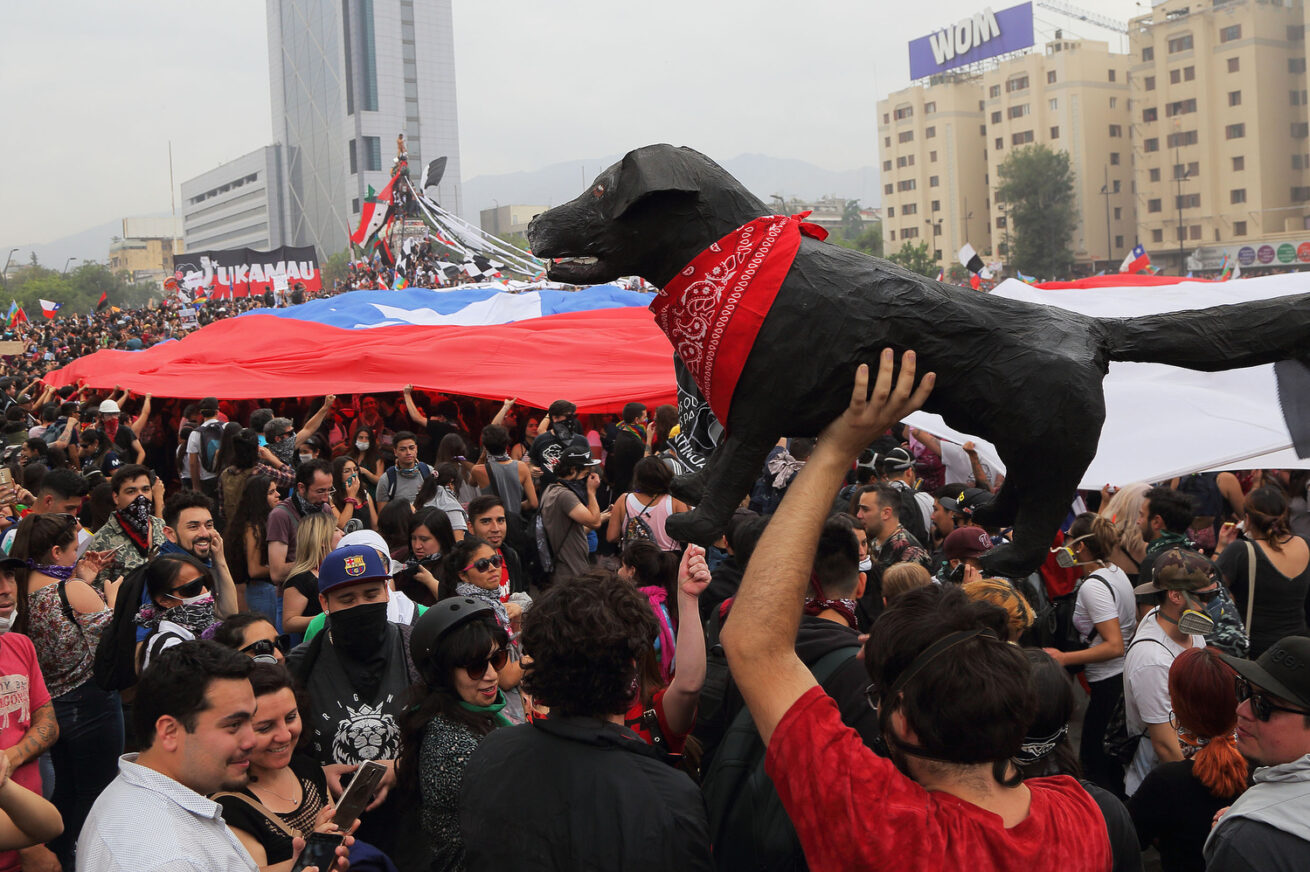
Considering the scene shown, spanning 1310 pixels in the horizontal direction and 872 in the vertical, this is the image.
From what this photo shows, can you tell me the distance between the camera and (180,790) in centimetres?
222

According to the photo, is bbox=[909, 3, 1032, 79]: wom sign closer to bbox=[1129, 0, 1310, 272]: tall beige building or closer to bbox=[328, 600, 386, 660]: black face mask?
bbox=[1129, 0, 1310, 272]: tall beige building

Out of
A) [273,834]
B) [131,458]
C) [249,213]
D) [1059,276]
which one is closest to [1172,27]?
[1059,276]

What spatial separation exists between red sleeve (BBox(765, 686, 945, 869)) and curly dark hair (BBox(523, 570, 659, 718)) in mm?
754

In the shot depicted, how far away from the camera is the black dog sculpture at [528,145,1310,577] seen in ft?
5.99

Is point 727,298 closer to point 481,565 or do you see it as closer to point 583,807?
point 583,807

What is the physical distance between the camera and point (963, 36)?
72.2 metres

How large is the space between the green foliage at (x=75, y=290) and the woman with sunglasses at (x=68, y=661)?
74975 mm

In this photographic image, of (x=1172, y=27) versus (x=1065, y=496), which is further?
(x=1172, y=27)

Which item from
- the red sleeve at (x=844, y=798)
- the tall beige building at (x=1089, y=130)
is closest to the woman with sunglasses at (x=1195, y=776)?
the red sleeve at (x=844, y=798)

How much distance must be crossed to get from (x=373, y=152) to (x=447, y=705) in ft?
335

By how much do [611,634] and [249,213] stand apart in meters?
128

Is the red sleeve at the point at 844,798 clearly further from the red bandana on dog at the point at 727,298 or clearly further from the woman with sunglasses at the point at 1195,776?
the woman with sunglasses at the point at 1195,776

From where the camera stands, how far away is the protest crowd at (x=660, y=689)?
65.8 inches

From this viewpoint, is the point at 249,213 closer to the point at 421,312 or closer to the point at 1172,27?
the point at 1172,27
